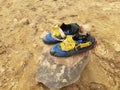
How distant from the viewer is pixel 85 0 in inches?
121

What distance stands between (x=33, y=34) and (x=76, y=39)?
0.70 m

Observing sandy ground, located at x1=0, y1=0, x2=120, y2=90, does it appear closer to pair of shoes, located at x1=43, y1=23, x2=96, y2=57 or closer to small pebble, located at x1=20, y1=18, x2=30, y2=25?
small pebble, located at x1=20, y1=18, x2=30, y2=25

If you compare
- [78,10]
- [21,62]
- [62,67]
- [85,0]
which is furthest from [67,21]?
[62,67]

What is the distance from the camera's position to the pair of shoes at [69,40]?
1824mm

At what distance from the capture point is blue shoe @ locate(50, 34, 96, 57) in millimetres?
1821

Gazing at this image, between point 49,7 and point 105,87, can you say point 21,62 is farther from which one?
point 49,7

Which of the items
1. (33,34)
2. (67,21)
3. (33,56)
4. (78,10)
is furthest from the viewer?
(78,10)

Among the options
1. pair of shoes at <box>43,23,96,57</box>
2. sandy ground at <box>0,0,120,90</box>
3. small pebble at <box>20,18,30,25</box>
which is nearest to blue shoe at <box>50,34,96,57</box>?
pair of shoes at <box>43,23,96,57</box>

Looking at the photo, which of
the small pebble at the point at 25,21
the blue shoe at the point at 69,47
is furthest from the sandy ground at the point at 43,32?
the blue shoe at the point at 69,47

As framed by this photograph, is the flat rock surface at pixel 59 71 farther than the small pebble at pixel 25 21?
No

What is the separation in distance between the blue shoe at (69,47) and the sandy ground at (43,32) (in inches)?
10.4

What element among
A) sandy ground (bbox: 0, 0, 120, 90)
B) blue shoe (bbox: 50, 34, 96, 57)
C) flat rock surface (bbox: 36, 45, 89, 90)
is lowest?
sandy ground (bbox: 0, 0, 120, 90)

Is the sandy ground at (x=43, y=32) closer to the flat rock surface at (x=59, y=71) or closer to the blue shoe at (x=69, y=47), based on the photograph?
the flat rock surface at (x=59, y=71)

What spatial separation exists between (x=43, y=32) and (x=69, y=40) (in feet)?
2.41
